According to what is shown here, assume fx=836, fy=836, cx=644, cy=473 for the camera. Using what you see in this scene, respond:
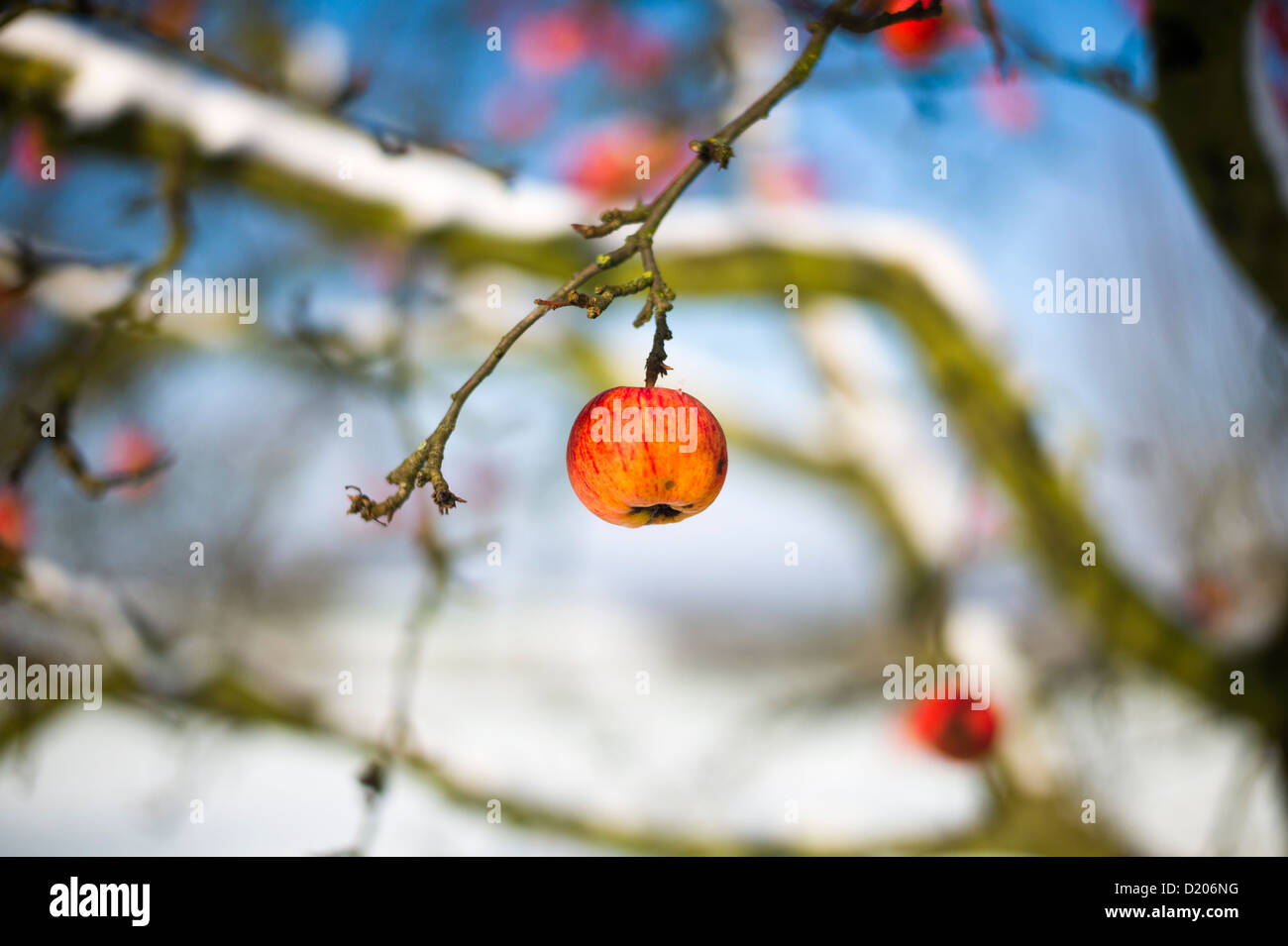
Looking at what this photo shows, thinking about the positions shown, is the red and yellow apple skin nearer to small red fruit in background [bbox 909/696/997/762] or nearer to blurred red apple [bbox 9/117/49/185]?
blurred red apple [bbox 9/117/49/185]

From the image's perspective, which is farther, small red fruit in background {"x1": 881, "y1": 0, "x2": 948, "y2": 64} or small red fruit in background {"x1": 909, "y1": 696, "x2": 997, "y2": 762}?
small red fruit in background {"x1": 909, "y1": 696, "x2": 997, "y2": 762}

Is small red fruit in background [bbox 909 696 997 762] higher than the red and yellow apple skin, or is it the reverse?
the red and yellow apple skin

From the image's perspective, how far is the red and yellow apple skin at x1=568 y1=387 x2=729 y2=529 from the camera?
65cm

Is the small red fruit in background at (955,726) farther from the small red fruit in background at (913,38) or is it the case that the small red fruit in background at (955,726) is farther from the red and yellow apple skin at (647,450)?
the red and yellow apple skin at (647,450)

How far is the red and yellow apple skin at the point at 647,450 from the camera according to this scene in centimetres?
65

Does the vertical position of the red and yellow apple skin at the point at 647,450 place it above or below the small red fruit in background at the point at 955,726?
above

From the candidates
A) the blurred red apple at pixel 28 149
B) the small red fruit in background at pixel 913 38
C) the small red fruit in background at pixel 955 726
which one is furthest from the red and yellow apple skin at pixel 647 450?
the small red fruit in background at pixel 955 726

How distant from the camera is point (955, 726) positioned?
211 centimetres

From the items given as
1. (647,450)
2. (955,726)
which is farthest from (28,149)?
(955,726)

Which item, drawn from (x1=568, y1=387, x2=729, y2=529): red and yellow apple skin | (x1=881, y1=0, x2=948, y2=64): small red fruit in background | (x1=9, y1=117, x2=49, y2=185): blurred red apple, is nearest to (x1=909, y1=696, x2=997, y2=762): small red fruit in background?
(x1=881, y1=0, x2=948, y2=64): small red fruit in background

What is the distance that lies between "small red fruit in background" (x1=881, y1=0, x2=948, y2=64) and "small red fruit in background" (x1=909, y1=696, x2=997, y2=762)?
146cm

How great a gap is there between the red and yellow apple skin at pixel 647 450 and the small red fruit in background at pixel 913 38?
0.97 meters

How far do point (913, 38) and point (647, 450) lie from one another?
1252 millimetres
